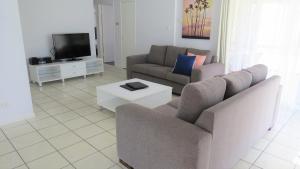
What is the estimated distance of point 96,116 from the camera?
3414 millimetres

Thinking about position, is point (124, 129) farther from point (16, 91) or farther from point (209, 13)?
point (209, 13)

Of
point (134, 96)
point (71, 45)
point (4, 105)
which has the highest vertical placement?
point (71, 45)

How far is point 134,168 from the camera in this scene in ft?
6.79

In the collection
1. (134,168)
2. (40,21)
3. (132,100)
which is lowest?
(134,168)

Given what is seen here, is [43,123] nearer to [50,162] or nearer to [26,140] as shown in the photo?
[26,140]

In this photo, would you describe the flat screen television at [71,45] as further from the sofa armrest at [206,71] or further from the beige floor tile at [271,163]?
the beige floor tile at [271,163]

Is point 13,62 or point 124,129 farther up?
point 13,62

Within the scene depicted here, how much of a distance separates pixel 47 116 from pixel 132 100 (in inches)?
57.1

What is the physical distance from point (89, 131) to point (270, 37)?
335cm

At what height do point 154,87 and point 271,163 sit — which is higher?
point 154,87

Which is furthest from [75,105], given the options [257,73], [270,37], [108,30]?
[108,30]

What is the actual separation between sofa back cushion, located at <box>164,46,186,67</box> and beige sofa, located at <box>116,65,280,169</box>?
2.50 meters

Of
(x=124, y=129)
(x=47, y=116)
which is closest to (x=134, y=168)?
(x=124, y=129)

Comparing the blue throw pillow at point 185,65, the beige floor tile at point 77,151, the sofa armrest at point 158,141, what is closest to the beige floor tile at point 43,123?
the beige floor tile at point 77,151
